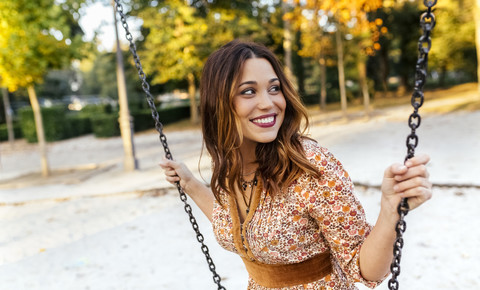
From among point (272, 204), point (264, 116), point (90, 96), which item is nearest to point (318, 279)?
point (272, 204)

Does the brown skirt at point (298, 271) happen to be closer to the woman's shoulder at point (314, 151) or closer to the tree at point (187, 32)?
the woman's shoulder at point (314, 151)

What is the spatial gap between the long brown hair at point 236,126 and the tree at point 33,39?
26.6ft

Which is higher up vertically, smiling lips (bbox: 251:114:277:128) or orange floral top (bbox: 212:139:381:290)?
smiling lips (bbox: 251:114:277:128)

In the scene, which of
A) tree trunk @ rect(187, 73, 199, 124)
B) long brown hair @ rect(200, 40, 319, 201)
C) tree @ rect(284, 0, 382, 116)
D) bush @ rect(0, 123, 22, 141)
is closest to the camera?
long brown hair @ rect(200, 40, 319, 201)

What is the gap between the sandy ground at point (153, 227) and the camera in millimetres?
3699

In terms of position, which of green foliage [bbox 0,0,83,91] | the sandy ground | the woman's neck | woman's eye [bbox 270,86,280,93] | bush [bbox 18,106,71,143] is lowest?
the sandy ground

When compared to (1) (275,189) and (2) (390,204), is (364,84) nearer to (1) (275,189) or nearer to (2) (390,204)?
(1) (275,189)

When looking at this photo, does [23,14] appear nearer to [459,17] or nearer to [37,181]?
[37,181]

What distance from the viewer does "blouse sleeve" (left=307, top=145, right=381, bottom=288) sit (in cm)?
126

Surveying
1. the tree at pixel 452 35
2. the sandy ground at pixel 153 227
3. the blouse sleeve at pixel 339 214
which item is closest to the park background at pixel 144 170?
the sandy ground at pixel 153 227

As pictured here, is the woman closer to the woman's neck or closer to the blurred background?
the woman's neck

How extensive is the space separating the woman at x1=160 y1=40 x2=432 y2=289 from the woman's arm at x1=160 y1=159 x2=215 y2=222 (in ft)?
Answer: 0.97

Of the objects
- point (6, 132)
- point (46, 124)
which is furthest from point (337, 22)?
point (6, 132)

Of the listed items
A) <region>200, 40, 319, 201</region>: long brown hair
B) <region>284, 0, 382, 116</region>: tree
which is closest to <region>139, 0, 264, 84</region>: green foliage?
<region>284, 0, 382, 116</region>: tree
